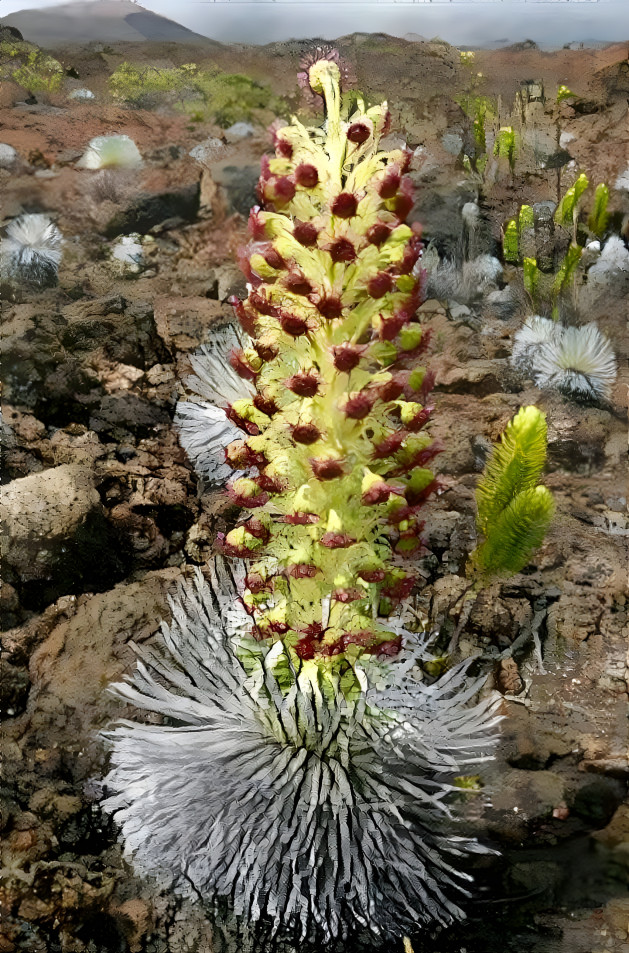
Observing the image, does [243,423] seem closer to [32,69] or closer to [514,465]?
[514,465]

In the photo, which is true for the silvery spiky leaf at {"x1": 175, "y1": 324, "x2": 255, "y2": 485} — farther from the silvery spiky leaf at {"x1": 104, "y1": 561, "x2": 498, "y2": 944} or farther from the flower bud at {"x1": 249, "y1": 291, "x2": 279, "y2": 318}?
the flower bud at {"x1": 249, "y1": 291, "x2": 279, "y2": 318}

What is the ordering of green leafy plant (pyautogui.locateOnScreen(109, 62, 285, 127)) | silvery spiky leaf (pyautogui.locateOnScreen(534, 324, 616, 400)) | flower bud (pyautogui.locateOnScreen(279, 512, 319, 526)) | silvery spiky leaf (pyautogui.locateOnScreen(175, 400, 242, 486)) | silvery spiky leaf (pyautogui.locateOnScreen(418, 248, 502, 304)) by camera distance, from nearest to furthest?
flower bud (pyautogui.locateOnScreen(279, 512, 319, 526)) < silvery spiky leaf (pyautogui.locateOnScreen(175, 400, 242, 486)) < green leafy plant (pyautogui.locateOnScreen(109, 62, 285, 127)) < silvery spiky leaf (pyautogui.locateOnScreen(534, 324, 616, 400)) < silvery spiky leaf (pyautogui.locateOnScreen(418, 248, 502, 304))

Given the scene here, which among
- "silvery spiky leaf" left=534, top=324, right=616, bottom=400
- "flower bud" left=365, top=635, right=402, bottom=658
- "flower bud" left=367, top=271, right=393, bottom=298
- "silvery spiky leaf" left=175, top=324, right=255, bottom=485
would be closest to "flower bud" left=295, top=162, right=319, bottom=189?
"flower bud" left=367, top=271, right=393, bottom=298

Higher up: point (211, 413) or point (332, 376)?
point (332, 376)

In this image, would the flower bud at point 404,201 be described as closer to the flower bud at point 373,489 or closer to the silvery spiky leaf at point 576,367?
the flower bud at point 373,489

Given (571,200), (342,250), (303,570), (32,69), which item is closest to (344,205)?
(342,250)

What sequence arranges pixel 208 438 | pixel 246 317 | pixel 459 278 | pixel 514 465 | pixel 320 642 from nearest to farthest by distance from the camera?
pixel 246 317 < pixel 320 642 < pixel 514 465 < pixel 208 438 < pixel 459 278

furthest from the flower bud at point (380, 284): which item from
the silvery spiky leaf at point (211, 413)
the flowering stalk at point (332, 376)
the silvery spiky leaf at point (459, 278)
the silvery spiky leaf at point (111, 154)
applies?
the silvery spiky leaf at point (111, 154)
